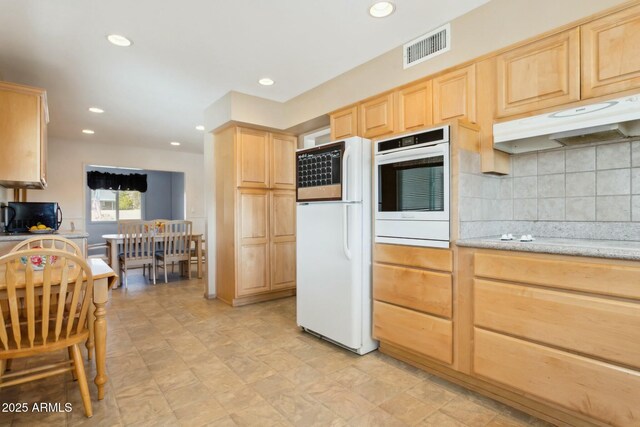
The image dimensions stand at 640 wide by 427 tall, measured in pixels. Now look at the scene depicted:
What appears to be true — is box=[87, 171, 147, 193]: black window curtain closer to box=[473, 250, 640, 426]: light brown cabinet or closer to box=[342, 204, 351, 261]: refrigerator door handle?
box=[342, 204, 351, 261]: refrigerator door handle

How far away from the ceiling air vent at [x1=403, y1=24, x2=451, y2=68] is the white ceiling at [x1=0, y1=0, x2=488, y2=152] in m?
0.05

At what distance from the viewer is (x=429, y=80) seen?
2496 millimetres

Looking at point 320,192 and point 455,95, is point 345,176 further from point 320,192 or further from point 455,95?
point 455,95

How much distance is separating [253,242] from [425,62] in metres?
2.62

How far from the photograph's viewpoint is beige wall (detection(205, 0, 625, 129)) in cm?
193

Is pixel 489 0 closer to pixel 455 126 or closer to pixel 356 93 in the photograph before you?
pixel 455 126

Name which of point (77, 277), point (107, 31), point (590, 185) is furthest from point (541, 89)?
point (107, 31)

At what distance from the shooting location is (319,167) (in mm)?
2695

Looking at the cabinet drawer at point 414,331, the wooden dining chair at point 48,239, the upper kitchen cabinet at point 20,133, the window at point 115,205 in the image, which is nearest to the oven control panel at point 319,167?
the cabinet drawer at point 414,331

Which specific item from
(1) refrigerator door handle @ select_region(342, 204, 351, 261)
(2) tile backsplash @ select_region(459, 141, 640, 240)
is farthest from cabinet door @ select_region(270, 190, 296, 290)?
(2) tile backsplash @ select_region(459, 141, 640, 240)

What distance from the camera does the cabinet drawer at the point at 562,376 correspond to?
142 centimetres

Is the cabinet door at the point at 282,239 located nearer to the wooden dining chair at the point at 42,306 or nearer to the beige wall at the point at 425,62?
the beige wall at the point at 425,62

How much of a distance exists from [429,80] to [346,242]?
4.50 feet

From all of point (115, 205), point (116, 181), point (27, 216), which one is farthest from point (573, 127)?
point (115, 205)
